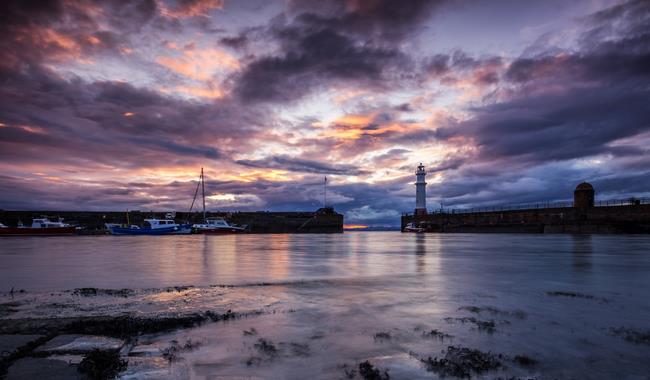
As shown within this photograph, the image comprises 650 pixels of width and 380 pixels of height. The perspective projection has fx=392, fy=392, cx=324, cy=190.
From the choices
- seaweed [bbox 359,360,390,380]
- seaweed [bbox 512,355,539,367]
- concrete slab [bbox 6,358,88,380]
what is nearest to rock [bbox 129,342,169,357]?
concrete slab [bbox 6,358,88,380]

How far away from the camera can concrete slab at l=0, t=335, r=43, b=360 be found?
383 cm

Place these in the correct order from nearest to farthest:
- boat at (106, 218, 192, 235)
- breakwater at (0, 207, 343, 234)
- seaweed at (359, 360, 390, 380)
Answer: seaweed at (359, 360, 390, 380)
boat at (106, 218, 192, 235)
breakwater at (0, 207, 343, 234)

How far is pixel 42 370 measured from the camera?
3.45 metres

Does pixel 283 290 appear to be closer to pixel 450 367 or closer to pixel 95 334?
pixel 95 334

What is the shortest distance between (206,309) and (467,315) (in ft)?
14.2

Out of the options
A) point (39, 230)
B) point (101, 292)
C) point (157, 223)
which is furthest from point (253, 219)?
point (101, 292)

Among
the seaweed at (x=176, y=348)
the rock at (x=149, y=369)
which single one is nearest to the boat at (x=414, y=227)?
the seaweed at (x=176, y=348)

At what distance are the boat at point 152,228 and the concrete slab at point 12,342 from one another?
62.7 metres

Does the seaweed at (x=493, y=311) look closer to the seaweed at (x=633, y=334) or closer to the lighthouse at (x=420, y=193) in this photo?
the seaweed at (x=633, y=334)

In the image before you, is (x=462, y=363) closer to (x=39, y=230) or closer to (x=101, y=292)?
(x=101, y=292)

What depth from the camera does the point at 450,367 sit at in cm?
392

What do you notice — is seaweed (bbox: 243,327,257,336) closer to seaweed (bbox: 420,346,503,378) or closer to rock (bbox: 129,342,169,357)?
rock (bbox: 129,342,169,357)

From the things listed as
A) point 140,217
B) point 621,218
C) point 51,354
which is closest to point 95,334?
point 51,354

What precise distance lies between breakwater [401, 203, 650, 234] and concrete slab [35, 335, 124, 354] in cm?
5627
